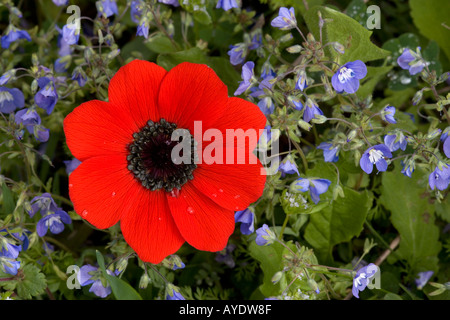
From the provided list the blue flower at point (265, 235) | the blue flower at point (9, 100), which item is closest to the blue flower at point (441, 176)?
the blue flower at point (265, 235)

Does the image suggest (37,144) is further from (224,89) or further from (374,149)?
(374,149)

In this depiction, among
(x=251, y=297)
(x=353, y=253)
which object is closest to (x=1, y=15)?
(x=251, y=297)

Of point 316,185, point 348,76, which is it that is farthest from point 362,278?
point 348,76

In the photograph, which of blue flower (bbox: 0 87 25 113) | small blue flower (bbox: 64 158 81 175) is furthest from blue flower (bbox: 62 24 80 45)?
small blue flower (bbox: 64 158 81 175)

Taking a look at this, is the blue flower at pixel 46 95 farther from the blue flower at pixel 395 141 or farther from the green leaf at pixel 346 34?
the blue flower at pixel 395 141

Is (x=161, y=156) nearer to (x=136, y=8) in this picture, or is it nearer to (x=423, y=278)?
(x=136, y=8)
